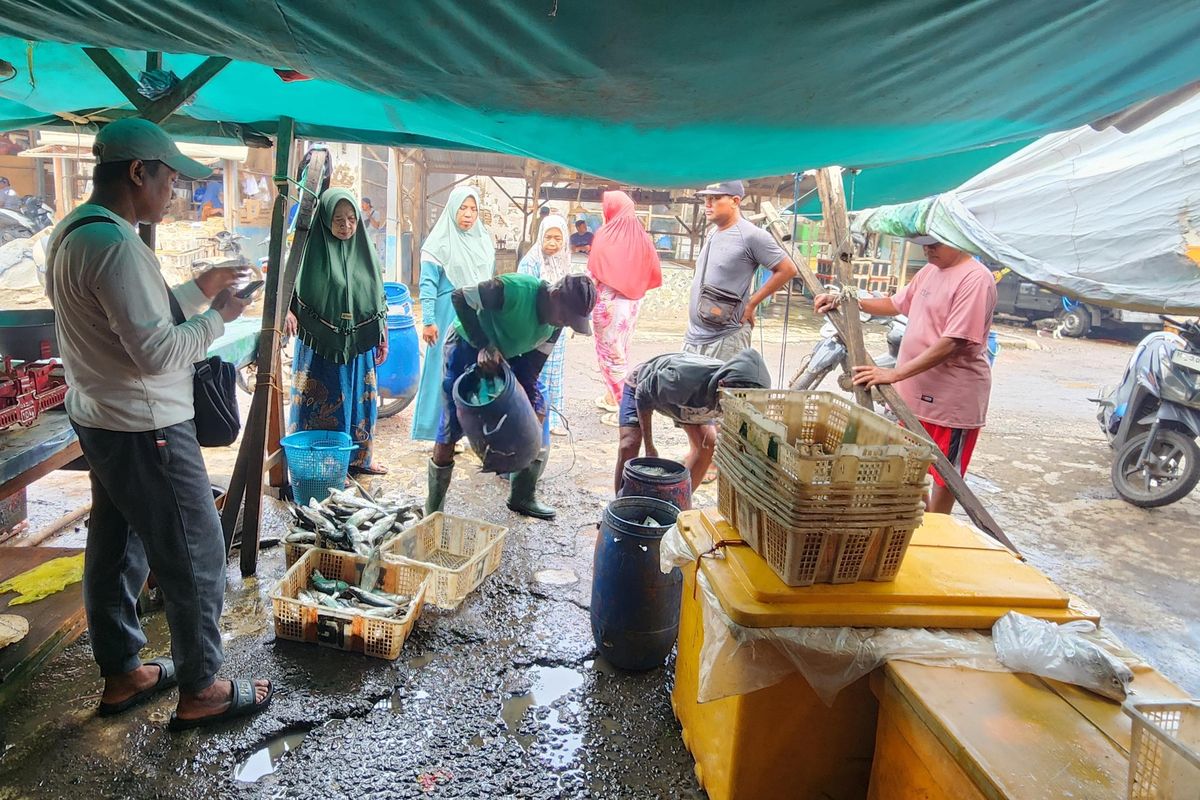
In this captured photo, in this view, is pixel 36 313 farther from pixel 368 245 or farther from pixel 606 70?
pixel 606 70

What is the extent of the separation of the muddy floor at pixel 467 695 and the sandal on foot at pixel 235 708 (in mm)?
41

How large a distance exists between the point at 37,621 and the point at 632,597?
8.11 ft

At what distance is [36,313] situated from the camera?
3.80m

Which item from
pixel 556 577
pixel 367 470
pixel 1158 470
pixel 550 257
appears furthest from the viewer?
pixel 550 257

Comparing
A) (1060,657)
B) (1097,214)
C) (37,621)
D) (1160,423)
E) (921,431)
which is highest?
(1097,214)

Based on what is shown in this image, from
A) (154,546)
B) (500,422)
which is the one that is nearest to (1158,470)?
(500,422)

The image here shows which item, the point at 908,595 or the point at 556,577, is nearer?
the point at 908,595

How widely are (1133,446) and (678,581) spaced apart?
4.58 meters

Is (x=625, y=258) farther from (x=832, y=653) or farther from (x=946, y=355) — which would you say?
(x=832, y=653)

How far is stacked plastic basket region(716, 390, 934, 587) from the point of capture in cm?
193

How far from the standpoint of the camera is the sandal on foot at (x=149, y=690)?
265cm

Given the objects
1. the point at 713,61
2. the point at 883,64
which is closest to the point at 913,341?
the point at 883,64

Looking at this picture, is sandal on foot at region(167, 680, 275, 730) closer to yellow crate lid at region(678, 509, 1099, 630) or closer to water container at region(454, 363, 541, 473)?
water container at region(454, 363, 541, 473)

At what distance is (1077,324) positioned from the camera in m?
14.5
